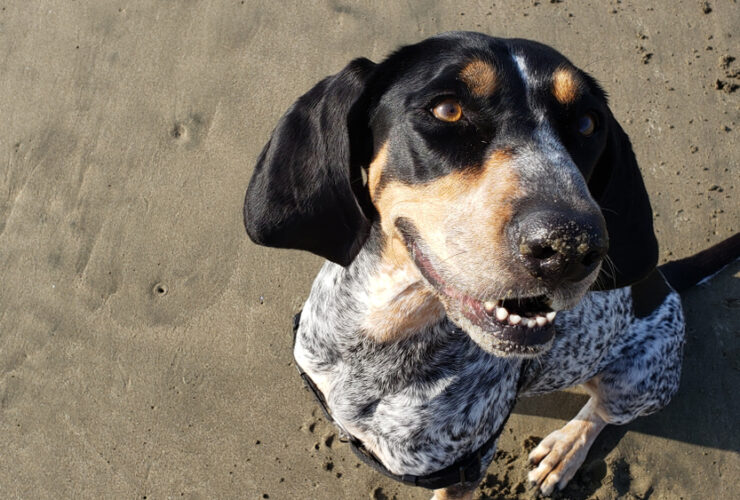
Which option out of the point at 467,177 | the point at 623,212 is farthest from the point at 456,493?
the point at 467,177

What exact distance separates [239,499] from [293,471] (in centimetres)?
39

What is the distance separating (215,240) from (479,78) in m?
2.88

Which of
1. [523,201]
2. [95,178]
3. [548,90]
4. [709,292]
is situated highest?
[548,90]

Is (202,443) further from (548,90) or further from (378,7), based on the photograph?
(378,7)

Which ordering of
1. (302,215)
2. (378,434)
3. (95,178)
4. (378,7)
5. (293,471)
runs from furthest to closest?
(378,7) → (95,178) → (293,471) → (378,434) → (302,215)

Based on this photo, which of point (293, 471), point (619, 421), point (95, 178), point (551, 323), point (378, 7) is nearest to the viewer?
point (551, 323)

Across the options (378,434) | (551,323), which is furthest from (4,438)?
(551,323)

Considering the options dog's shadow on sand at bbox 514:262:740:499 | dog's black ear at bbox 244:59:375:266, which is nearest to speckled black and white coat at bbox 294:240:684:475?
dog's black ear at bbox 244:59:375:266

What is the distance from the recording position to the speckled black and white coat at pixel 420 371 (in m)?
2.78

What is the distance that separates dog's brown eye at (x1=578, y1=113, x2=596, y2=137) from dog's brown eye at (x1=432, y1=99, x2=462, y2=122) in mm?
535

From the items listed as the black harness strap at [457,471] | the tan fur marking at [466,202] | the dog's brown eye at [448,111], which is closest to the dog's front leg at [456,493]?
the black harness strap at [457,471]

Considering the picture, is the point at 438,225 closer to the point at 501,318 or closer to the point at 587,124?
the point at 501,318

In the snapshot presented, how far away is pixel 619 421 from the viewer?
3.75 m

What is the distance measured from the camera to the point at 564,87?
7.64 ft
